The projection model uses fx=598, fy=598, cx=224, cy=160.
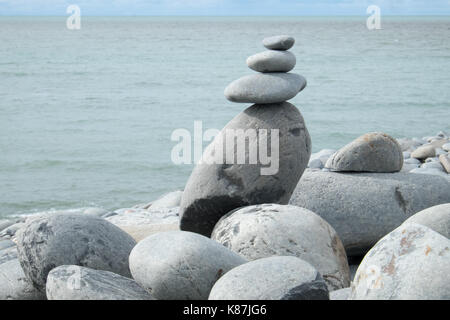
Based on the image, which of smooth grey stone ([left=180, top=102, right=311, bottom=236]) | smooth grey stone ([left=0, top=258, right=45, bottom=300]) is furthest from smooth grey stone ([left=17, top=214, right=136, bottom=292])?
smooth grey stone ([left=180, top=102, right=311, bottom=236])

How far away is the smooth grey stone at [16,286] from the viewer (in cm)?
359

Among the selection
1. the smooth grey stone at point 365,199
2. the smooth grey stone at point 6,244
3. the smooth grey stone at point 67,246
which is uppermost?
the smooth grey stone at point 67,246

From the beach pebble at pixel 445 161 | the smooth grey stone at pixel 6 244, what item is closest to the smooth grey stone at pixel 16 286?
the smooth grey stone at pixel 6 244

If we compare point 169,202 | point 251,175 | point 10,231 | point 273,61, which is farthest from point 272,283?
point 169,202

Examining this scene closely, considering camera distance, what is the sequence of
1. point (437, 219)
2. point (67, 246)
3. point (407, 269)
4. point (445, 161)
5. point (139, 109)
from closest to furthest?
point (407, 269) < point (67, 246) < point (437, 219) < point (445, 161) < point (139, 109)

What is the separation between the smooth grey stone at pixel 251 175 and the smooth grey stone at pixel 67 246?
1.21m

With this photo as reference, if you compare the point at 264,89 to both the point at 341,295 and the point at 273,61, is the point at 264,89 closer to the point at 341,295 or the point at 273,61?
the point at 273,61

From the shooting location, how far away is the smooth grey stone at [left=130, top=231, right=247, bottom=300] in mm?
3008

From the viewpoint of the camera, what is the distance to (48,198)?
28.4 ft

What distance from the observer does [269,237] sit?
371cm

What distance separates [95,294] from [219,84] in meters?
17.7

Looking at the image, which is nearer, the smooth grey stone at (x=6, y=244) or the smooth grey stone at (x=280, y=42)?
the smooth grey stone at (x=280, y=42)

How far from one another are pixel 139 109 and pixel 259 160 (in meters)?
11.7

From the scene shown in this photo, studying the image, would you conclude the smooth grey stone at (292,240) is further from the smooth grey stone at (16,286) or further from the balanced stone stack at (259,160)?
the smooth grey stone at (16,286)
